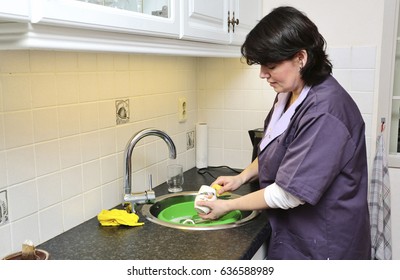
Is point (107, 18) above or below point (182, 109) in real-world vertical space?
above

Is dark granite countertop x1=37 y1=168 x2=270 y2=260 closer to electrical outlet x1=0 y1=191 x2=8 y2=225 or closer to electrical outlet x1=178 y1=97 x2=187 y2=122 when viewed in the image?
electrical outlet x1=0 y1=191 x2=8 y2=225

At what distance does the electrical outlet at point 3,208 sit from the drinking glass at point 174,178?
765mm

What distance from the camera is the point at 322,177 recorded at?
3.88 ft

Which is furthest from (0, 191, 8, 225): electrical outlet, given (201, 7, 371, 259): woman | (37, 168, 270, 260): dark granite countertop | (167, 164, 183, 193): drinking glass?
(167, 164, 183, 193): drinking glass

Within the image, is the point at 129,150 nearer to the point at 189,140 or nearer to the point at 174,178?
the point at 174,178

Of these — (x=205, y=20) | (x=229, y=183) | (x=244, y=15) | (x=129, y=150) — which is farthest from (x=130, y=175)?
(x=244, y=15)

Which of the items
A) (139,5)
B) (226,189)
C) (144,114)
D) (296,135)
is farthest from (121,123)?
(296,135)

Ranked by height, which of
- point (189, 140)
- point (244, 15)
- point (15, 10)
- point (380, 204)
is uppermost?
point (244, 15)

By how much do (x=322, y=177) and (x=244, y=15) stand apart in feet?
3.06

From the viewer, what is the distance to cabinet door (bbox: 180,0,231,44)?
134 cm

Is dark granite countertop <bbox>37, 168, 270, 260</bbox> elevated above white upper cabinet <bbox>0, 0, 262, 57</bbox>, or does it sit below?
below

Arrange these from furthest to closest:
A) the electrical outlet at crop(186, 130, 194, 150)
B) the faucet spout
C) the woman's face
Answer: the electrical outlet at crop(186, 130, 194, 150), the faucet spout, the woman's face

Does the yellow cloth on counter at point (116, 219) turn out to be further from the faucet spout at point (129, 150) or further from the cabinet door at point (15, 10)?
the cabinet door at point (15, 10)
